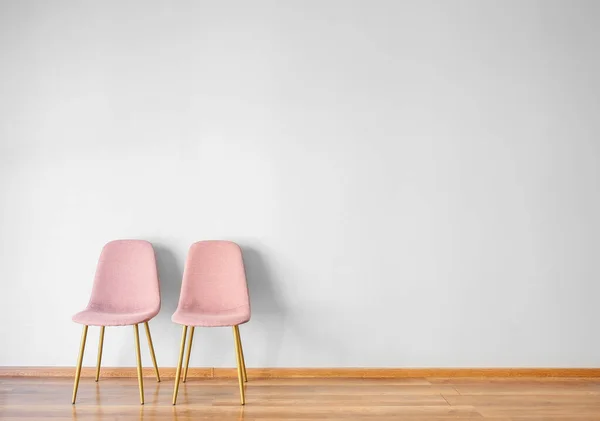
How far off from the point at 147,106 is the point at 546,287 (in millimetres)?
2973

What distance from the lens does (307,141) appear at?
3.51 metres

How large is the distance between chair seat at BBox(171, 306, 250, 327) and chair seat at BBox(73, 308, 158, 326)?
0.58ft

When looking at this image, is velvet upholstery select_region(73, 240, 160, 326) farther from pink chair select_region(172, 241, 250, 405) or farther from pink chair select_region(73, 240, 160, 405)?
pink chair select_region(172, 241, 250, 405)

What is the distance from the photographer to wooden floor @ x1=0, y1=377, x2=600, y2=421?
2.79 meters

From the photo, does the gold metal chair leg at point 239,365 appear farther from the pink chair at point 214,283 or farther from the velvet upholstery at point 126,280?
the velvet upholstery at point 126,280

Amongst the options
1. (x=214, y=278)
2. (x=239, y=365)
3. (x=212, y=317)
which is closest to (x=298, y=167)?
(x=214, y=278)

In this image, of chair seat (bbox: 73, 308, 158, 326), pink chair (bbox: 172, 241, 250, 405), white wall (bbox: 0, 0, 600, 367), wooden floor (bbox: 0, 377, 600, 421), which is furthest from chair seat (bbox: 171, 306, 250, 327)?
wooden floor (bbox: 0, 377, 600, 421)

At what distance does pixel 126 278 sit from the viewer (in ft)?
11.0

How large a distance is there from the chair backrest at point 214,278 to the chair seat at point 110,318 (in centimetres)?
27

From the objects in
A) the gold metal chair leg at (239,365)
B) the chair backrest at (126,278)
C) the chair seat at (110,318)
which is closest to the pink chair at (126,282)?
the chair backrest at (126,278)

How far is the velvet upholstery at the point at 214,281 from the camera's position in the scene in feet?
10.8

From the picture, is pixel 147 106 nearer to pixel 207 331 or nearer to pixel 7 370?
pixel 207 331

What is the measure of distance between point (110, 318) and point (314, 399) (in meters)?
1.28

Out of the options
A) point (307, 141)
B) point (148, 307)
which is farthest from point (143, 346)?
point (307, 141)
